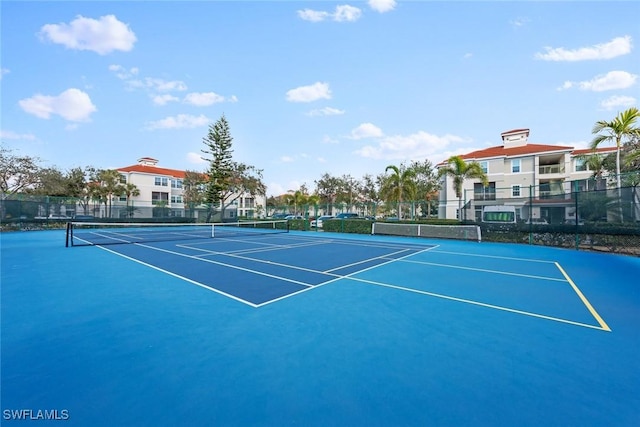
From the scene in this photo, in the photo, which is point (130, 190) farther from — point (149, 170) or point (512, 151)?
point (512, 151)

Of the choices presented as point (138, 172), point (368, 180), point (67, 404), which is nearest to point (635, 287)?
point (67, 404)

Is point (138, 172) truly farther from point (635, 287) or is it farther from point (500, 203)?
point (635, 287)

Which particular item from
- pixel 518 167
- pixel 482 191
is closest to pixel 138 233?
pixel 482 191

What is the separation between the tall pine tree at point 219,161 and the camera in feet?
133

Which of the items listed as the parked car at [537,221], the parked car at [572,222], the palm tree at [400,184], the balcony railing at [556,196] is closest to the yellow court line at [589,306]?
the parked car at [572,222]

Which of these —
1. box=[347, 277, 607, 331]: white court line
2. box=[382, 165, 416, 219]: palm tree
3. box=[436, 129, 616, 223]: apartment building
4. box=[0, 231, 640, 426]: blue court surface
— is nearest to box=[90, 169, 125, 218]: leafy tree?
box=[382, 165, 416, 219]: palm tree

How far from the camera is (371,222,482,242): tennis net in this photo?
17047 millimetres

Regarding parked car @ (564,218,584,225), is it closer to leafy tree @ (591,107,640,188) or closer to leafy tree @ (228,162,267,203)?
leafy tree @ (591,107,640,188)

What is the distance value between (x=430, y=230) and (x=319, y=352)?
56.1 ft

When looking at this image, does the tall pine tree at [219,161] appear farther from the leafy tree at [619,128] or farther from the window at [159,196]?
the leafy tree at [619,128]

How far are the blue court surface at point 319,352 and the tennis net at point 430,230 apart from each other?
34.0ft

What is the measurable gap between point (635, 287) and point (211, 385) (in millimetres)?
8996

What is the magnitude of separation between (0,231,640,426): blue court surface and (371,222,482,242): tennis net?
10.4 meters

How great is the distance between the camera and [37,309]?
475 centimetres
